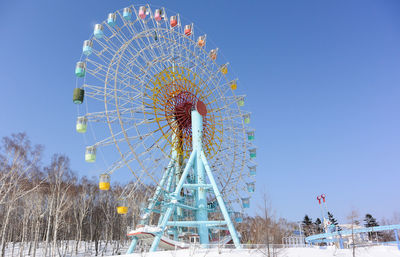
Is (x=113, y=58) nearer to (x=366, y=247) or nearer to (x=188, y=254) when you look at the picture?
(x=188, y=254)

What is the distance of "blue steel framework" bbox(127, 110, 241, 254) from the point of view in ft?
76.6

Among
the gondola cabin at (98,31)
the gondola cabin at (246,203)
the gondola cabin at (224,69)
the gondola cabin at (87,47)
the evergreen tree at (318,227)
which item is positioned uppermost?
the gondola cabin at (224,69)

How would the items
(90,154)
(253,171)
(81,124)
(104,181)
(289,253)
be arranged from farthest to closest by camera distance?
1. (253,171)
2. (81,124)
3. (90,154)
4. (104,181)
5. (289,253)

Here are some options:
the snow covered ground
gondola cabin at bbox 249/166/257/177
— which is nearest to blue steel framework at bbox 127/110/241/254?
the snow covered ground

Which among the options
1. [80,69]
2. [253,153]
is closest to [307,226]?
[253,153]

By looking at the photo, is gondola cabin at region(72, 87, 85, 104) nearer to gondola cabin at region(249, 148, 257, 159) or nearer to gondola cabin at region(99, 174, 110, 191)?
gondola cabin at region(99, 174, 110, 191)

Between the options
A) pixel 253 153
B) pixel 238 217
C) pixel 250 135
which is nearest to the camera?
pixel 238 217

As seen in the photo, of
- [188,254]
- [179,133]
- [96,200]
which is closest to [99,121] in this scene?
[179,133]

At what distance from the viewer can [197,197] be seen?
26.2m

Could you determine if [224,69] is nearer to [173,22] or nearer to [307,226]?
[173,22]

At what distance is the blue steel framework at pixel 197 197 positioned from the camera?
23359mm

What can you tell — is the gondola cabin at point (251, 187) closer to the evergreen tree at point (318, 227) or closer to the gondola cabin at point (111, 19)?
the gondola cabin at point (111, 19)

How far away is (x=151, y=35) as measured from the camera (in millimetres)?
27328

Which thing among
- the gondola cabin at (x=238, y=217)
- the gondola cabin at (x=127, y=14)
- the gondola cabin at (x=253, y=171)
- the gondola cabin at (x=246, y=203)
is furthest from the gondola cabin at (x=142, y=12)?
the gondola cabin at (x=238, y=217)
